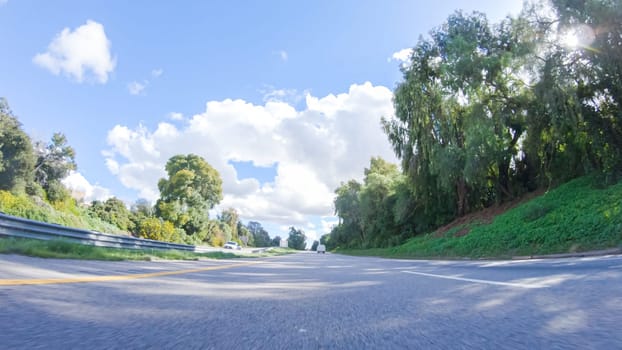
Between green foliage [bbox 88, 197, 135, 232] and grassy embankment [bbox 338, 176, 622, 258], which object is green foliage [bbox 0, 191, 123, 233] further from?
grassy embankment [bbox 338, 176, 622, 258]

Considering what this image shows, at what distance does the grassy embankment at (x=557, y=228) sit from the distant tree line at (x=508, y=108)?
7.06ft

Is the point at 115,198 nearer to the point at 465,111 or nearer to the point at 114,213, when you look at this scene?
the point at 114,213

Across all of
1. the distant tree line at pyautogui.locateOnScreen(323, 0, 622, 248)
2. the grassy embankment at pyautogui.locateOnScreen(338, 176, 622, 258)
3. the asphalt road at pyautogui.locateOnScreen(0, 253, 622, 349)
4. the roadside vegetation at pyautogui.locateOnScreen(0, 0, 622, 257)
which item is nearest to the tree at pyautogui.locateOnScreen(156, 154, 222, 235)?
the roadside vegetation at pyautogui.locateOnScreen(0, 0, 622, 257)

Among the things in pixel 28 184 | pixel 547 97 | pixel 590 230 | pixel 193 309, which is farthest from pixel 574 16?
pixel 28 184

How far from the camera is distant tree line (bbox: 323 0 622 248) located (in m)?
16.7

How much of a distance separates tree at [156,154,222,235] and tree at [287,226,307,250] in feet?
371

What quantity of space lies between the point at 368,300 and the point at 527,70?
19944 millimetres

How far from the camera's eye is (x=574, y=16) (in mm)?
15961

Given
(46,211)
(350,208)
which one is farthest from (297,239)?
(46,211)

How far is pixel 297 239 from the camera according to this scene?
532 ft

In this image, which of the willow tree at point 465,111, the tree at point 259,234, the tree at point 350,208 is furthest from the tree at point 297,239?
the willow tree at point 465,111

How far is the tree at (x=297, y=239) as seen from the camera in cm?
15845

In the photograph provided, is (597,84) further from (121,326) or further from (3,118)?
(3,118)

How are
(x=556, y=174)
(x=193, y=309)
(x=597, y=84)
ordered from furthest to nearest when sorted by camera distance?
(x=556, y=174), (x=597, y=84), (x=193, y=309)
